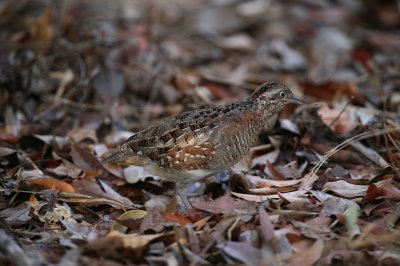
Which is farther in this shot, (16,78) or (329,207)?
(16,78)

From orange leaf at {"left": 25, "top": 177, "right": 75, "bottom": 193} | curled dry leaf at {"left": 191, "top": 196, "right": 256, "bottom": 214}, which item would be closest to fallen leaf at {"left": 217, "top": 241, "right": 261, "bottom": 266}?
curled dry leaf at {"left": 191, "top": 196, "right": 256, "bottom": 214}

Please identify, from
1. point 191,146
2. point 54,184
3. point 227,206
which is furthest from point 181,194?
point 54,184

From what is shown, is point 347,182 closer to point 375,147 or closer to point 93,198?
point 375,147

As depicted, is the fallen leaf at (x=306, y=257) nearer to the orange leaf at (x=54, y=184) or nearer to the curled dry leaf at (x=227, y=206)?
the curled dry leaf at (x=227, y=206)

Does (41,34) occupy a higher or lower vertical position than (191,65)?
higher

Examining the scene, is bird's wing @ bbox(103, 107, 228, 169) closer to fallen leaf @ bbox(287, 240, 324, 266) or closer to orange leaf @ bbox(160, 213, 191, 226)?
orange leaf @ bbox(160, 213, 191, 226)

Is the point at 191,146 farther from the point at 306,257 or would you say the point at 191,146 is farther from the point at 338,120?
the point at 338,120

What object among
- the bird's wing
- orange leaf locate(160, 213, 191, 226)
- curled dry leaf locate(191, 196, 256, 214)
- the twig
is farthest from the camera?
the twig

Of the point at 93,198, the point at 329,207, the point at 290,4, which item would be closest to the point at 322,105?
the point at 329,207

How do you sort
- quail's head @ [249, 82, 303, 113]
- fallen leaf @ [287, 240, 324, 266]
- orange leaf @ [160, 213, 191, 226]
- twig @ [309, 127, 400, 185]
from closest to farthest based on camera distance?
fallen leaf @ [287, 240, 324, 266]
orange leaf @ [160, 213, 191, 226]
twig @ [309, 127, 400, 185]
quail's head @ [249, 82, 303, 113]
